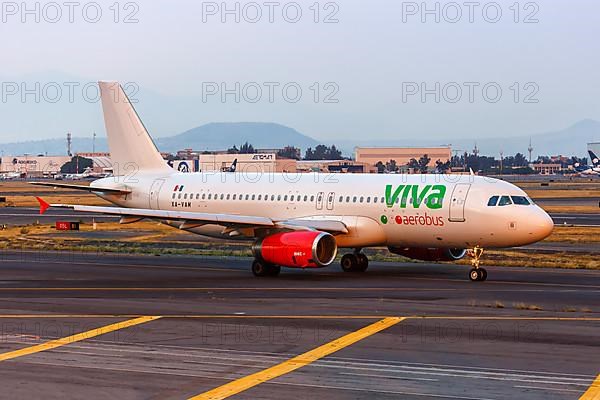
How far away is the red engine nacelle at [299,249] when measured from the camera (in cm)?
3756

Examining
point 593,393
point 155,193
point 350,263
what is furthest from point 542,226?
point 593,393

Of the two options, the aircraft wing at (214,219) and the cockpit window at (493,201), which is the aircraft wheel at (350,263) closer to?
the aircraft wing at (214,219)

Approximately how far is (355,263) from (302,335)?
17.8 meters

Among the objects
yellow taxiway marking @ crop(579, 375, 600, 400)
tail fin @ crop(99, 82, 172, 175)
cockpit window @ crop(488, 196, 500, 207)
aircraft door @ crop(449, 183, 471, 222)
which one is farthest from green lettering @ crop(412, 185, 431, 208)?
yellow taxiway marking @ crop(579, 375, 600, 400)

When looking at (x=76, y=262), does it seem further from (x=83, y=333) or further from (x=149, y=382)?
(x=149, y=382)

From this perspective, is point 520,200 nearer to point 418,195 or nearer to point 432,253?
point 418,195

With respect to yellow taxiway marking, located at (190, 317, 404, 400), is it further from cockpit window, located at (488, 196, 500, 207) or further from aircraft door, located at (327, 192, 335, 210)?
aircraft door, located at (327, 192, 335, 210)

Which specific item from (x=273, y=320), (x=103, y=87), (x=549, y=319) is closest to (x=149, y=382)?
(x=273, y=320)

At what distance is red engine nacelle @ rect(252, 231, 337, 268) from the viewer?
3756cm

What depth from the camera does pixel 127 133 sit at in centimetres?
4891

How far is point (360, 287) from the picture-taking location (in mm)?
35594

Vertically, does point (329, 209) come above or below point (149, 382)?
above

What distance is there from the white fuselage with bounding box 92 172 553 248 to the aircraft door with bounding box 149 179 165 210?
0.19ft

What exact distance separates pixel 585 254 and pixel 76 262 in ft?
79.4
